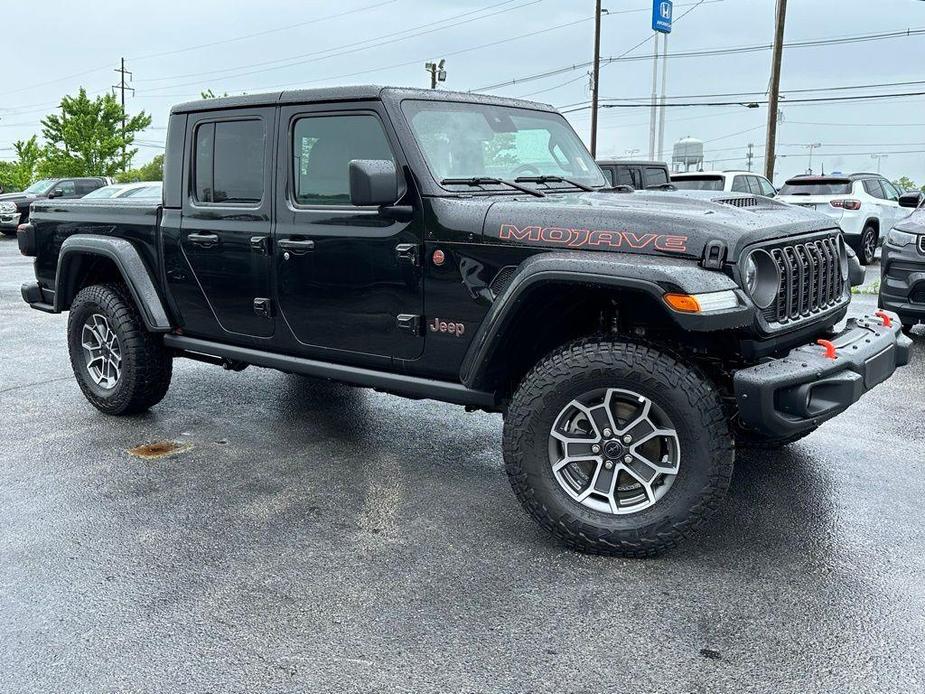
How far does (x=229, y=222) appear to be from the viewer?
4.61 meters

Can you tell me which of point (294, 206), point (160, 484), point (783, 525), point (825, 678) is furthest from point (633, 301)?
point (160, 484)

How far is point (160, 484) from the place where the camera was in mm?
4312

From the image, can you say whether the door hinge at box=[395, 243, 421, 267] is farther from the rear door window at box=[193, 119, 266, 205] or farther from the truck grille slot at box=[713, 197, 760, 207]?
the truck grille slot at box=[713, 197, 760, 207]

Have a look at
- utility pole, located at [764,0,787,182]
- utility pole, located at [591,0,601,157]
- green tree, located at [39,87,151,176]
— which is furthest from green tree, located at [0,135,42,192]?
utility pole, located at [764,0,787,182]

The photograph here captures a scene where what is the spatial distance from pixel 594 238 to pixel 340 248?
1.36 m

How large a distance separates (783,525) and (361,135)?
2.69 meters

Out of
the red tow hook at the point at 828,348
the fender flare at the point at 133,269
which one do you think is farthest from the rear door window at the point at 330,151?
the red tow hook at the point at 828,348

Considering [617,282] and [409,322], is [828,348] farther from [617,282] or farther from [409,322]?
[409,322]

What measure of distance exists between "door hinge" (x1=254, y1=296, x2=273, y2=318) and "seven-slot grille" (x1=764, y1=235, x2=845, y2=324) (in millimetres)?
2511

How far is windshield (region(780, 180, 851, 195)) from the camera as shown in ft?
50.6

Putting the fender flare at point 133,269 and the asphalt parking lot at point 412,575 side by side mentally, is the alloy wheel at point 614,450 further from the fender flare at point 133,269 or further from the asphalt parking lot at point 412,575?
the fender flare at point 133,269

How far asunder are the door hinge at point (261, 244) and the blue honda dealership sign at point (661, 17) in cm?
3014

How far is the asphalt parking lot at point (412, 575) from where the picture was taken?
8.75 feet

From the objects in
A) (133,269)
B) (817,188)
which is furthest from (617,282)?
(817,188)
